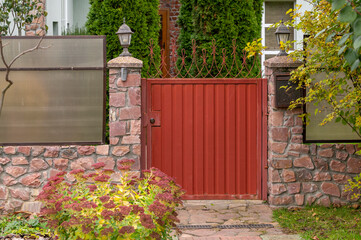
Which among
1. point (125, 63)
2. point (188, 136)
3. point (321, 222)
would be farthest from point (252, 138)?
point (125, 63)

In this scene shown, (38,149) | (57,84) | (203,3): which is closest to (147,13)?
(203,3)

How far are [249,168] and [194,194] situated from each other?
2.58 feet

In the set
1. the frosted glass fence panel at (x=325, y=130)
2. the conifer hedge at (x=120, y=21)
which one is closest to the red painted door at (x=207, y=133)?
the frosted glass fence panel at (x=325, y=130)

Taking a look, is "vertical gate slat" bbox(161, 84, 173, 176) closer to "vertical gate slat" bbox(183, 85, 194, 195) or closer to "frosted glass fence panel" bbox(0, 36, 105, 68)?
"vertical gate slat" bbox(183, 85, 194, 195)

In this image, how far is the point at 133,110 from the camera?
6.50 m

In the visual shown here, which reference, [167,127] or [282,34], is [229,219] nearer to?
[167,127]

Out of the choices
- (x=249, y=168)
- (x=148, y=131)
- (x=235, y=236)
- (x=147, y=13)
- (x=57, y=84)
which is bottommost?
(x=235, y=236)

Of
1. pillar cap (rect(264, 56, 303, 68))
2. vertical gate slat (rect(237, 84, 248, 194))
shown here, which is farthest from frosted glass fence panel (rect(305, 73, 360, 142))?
vertical gate slat (rect(237, 84, 248, 194))

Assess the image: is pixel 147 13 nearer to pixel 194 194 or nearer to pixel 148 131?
pixel 148 131

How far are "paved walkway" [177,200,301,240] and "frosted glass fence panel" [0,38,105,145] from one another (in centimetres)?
148

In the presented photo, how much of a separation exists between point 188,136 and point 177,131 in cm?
16

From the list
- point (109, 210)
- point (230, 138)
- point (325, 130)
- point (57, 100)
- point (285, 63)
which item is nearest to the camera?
point (109, 210)

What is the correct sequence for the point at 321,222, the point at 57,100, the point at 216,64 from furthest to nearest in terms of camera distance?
the point at 216,64
the point at 57,100
the point at 321,222

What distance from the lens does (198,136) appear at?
6.84 m
